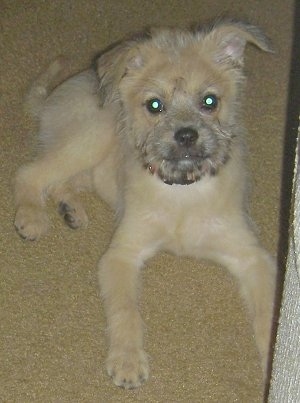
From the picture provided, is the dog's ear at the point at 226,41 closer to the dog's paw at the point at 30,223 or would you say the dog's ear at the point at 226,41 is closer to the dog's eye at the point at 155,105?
the dog's eye at the point at 155,105

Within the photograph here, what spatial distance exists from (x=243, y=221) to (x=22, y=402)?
3.48ft

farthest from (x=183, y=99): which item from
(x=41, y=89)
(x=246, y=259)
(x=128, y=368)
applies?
(x=41, y=89)

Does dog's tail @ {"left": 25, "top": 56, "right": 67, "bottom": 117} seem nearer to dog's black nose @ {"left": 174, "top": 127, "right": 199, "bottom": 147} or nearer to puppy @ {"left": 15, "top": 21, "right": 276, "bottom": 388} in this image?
puppy @ {"left": 15, "top": 21, "right": 276, "bottom": 388}

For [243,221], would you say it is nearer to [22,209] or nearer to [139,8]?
[22,209]

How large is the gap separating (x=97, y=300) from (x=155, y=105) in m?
0.79

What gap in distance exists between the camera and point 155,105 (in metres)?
3.01

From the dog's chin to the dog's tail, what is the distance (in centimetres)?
91

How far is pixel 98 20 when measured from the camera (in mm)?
4422

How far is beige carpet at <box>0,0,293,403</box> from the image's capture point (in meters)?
2.96

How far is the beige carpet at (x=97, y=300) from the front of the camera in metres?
2.96

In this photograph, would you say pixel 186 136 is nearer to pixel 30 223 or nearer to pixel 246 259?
pixel 246 259

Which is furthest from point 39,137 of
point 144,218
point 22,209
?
point 144,218

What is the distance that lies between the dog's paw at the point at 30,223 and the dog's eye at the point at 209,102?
88cm

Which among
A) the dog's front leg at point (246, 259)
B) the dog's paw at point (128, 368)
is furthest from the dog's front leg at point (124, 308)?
the dog's front leg at point (246, 259)
